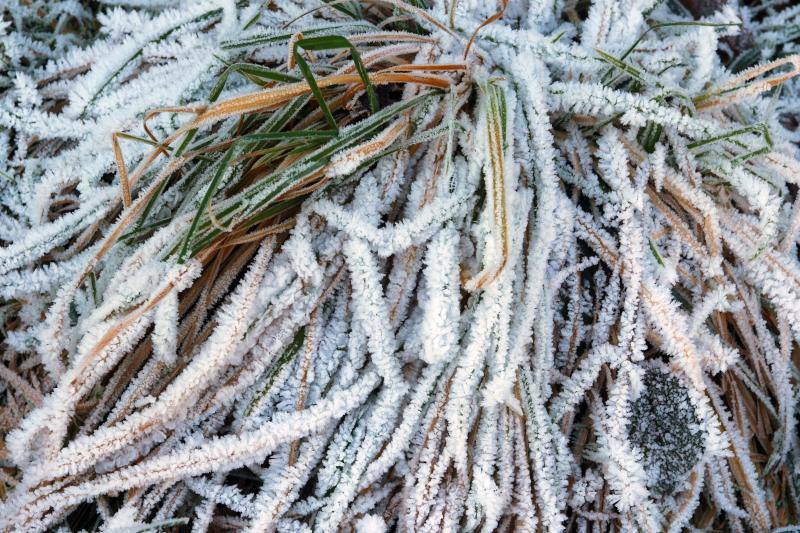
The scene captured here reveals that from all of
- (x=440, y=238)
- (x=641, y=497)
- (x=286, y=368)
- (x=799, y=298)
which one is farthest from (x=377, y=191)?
(x=799, y=298)

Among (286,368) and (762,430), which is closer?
(286,368)

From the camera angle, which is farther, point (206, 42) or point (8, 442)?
point (206, 42)

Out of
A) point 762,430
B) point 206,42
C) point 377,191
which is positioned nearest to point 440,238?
point 377,191

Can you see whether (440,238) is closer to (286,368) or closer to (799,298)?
(286,368)

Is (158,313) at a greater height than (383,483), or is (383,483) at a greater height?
(158,313)

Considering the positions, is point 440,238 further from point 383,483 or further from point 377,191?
point 383,483

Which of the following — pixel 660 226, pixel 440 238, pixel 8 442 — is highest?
pixel 660 226
